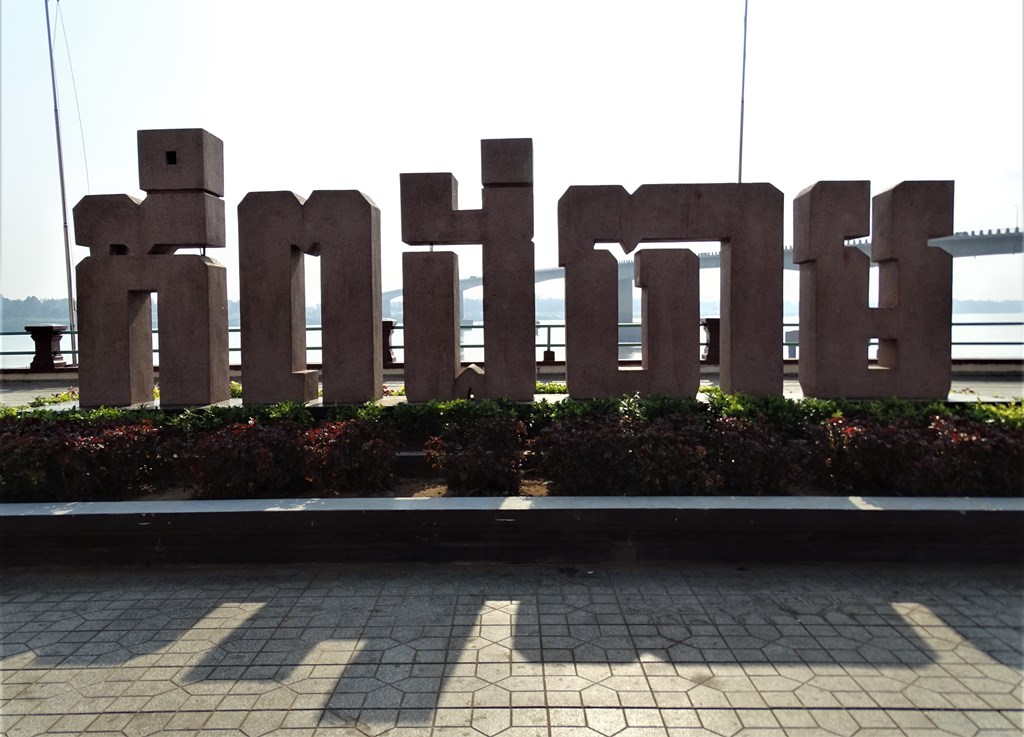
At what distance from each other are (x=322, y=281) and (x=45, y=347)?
45.7ft

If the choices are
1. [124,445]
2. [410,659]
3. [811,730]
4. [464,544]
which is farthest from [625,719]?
[124,445]

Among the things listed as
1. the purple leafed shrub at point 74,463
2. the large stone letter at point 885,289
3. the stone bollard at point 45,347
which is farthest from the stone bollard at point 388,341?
the large stone letter at point 885,289

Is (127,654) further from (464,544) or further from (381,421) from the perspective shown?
(381,421)

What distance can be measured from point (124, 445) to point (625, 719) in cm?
484

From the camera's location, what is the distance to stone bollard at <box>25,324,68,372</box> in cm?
1792

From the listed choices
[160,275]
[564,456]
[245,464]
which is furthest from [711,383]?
[245,464]

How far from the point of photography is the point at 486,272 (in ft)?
26.1

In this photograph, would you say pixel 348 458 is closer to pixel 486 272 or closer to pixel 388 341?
pixel 486 272

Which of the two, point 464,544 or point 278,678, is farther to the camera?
point 464,544

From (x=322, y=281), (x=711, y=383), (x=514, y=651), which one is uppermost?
(x=322, y=281)

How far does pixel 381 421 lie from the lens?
714 centimetres

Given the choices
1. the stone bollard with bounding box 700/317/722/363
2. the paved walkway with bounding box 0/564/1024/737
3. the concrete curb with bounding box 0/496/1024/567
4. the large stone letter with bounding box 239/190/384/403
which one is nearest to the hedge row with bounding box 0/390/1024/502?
the concrete curb with bounding box 0/496/1024/567

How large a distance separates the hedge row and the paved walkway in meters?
0.81

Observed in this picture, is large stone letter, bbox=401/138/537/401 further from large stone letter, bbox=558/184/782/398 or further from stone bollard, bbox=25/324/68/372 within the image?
stone bollard, bbox=25/324/68/372
